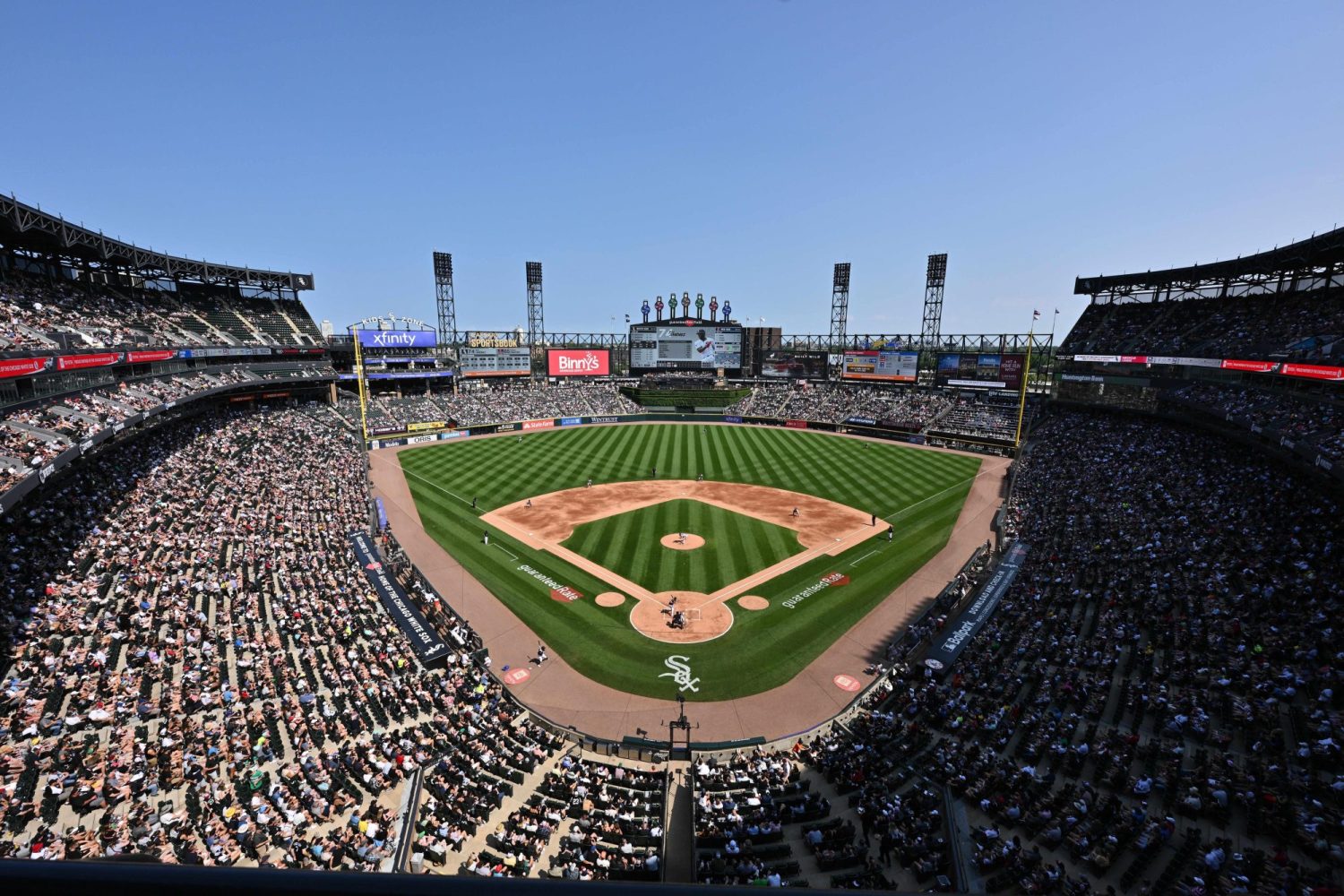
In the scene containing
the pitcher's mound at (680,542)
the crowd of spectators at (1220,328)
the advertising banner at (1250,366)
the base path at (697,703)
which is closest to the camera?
the base path at (697,703)

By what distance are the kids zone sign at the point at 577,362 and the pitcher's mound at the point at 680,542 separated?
55.6 meters

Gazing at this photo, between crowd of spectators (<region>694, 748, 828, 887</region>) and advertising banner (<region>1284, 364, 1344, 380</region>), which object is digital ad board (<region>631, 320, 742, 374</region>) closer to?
advertising banner (<region>1284, 364, 1344, 380</region>)

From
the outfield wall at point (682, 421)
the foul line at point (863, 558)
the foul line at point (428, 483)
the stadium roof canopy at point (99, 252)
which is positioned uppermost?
the stadium roof canopy at point (99, 252)

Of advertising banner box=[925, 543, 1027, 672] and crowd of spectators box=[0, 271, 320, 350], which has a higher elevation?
crowd of spectators box=[0, 271, 320, 350]

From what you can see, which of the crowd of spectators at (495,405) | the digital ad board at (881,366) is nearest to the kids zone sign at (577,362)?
the crowd of spectators at (495,405)

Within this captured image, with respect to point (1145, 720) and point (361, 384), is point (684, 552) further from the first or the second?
point (361, 384)

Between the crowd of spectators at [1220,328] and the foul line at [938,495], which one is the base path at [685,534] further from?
the crowd of spectators at [1220,328]

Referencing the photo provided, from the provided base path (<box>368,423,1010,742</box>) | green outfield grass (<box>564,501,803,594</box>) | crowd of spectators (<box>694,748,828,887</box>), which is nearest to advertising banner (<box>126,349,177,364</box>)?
base path (<box>368,423,1010,742</box>)

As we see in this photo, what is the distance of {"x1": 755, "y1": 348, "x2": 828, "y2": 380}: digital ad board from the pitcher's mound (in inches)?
2162

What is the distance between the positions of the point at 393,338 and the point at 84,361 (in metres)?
44.8

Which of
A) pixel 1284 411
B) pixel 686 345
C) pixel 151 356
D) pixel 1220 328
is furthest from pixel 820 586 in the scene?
pixel 686 345

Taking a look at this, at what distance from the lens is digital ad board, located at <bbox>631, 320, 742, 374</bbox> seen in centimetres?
8494

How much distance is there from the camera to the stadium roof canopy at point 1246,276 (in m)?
41.3

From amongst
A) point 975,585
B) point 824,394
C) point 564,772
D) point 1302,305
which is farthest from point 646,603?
point 824,394
